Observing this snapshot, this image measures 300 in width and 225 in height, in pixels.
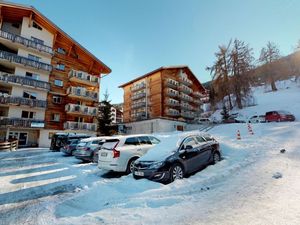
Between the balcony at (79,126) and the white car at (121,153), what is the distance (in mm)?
21560

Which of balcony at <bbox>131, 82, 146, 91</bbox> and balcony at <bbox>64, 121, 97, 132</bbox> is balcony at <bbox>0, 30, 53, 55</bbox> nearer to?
balcony at <bbox>64, 121, 97, 132</bbox>

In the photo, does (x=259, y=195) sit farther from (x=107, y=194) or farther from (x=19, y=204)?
(x=19, y=204)

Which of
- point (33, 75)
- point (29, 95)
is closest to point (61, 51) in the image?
point (33, 75)

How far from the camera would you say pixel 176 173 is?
23.1ft

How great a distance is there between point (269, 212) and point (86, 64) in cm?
3500

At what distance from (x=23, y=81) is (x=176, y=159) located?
26.1 m

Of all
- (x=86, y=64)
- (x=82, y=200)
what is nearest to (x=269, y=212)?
(x=82, y=200)

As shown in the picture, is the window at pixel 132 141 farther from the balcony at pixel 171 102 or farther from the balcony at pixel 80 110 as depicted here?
the balcony at pixel 171 102

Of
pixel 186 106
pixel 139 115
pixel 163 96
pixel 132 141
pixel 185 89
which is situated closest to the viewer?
pixel 132 141

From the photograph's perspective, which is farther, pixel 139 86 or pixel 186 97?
pixel 186 97

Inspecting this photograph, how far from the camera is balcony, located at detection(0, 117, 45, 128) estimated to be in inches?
922

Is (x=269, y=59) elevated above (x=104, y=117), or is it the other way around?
(x=269, y=59)

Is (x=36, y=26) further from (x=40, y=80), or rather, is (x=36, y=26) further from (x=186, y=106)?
(x=186, y=106)

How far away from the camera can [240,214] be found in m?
3.95
